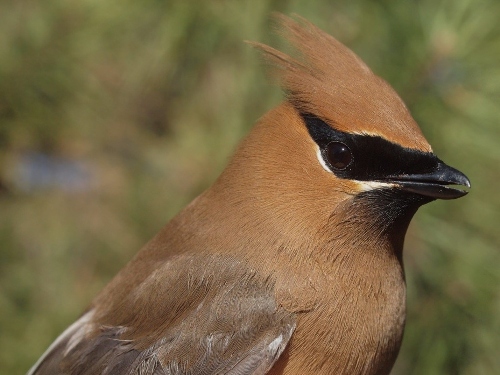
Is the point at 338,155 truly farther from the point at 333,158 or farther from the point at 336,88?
the point at 336,88

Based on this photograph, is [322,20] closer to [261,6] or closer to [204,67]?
[261,6]

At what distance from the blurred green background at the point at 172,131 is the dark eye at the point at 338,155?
0.84m

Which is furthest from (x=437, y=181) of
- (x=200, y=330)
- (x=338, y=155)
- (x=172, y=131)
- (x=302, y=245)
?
(x=172, y=131)

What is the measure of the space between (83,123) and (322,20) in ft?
3.78

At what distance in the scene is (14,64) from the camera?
3.42m

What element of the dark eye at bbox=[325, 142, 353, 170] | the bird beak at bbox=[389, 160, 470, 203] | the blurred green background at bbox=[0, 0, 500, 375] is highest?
the bird beak at bbox=[389, 160, 470, 203]

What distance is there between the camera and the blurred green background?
8.91 feet

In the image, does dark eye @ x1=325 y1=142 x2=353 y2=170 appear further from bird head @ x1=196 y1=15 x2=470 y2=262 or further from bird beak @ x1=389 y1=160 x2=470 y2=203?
bird beak @ x1=389 y1=160 x2=470 y2=203

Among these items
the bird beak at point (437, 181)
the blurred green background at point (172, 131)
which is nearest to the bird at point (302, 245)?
the bird beak at point (437, 181)

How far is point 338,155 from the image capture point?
6.19 feet

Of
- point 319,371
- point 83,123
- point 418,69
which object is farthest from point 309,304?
point 83,123

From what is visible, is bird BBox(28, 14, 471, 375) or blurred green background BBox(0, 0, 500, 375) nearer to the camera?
bird BBox(28, 14, 471, 375)

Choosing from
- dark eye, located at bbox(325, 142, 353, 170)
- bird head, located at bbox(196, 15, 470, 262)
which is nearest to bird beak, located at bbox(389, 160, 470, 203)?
bird head, located at bbox(196, 15, 470, 262)

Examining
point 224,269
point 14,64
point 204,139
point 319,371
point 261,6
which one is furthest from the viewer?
point 14,64
